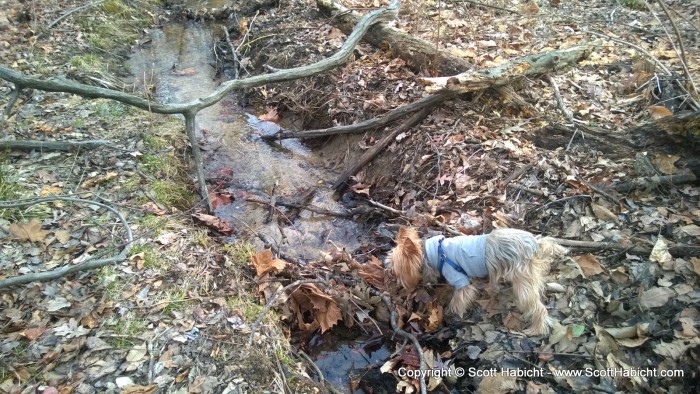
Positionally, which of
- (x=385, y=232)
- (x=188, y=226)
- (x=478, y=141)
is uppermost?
(x=478, y=141)

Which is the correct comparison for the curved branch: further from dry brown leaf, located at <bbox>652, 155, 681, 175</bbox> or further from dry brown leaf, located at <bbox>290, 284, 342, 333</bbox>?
dry brown leaf, located at <bbox>652, 155, 681, 175</bbox>

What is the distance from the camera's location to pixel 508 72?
567 cm

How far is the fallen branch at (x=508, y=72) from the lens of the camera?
5.49 meters

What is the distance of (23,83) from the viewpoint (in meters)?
5.19

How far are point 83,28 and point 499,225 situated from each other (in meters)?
9.18

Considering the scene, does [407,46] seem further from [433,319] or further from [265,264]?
[433,319]

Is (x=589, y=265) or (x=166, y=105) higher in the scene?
(x=166, y=105)

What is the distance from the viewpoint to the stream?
432cm

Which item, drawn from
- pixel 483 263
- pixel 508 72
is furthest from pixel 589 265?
pixel 508 72

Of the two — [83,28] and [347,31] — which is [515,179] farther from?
[83,28]

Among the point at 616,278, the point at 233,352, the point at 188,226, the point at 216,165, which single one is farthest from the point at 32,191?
the point at 616,278

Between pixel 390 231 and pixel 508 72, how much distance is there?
2639mm

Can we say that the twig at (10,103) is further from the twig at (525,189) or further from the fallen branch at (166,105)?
the twig at (525,189)

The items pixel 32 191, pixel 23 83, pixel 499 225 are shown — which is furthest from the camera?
pixel 23 83
